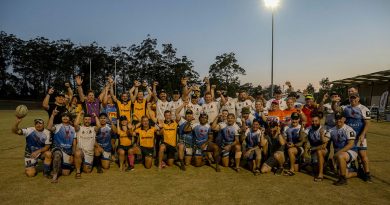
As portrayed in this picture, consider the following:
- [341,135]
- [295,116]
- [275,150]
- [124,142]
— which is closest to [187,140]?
[124,142]

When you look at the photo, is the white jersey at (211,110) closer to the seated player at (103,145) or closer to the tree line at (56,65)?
the seated player at (103,145)

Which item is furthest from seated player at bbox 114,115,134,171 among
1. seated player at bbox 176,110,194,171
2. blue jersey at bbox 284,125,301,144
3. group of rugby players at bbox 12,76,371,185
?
blue jersey at bbox 284,125,301,144

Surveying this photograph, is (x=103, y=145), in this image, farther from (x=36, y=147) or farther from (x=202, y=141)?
(x=202, y=141)

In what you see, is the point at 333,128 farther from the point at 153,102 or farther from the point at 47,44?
the point at 47,44

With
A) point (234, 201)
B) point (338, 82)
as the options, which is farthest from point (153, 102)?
point (338, 82)

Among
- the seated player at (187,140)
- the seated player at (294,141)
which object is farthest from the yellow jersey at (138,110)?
the seated player at (294,141)

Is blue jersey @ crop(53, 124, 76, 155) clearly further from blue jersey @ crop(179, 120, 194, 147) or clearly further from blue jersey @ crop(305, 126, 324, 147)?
blue jersey @ crop(305, 126, 324, 147)

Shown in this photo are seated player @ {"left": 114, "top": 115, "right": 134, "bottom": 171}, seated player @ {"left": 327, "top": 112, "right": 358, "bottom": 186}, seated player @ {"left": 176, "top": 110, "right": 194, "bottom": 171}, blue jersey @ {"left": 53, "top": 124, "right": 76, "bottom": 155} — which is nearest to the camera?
seated player @ {"left": 327, "top": 112, "right": 358, "bottom": 186}

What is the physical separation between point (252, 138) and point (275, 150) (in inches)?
25.5

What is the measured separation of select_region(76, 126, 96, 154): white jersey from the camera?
24.2 feet

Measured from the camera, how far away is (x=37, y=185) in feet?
20.0

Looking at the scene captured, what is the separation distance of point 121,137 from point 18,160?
129 inches

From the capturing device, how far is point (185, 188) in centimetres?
593

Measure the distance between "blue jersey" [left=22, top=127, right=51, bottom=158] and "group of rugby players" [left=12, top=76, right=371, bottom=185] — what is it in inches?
0.8
